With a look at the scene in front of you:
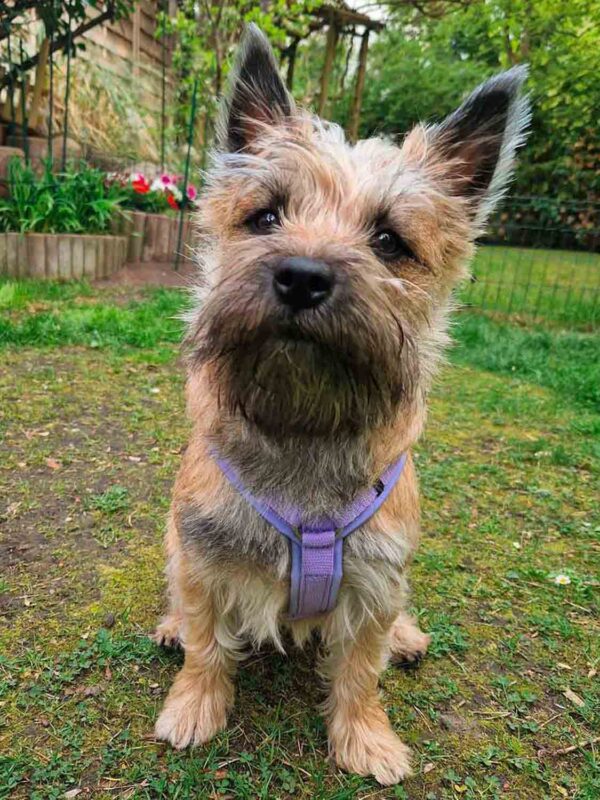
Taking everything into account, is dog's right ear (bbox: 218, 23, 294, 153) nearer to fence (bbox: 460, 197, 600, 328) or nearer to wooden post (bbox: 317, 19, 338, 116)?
fence (bbox: 460, 197, 600, 328)

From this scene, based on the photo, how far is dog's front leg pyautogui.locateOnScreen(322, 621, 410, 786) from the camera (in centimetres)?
218

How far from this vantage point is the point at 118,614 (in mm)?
2707

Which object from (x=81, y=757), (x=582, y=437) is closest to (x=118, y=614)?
(x=81, y=757)

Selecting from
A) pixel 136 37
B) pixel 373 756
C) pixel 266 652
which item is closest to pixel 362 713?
pixel 373 756

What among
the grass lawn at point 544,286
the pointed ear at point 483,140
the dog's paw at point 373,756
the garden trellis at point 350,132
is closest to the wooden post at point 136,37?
the garden trellis at point 350,132

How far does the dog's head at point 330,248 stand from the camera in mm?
1570

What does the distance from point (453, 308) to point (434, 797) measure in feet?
5.63

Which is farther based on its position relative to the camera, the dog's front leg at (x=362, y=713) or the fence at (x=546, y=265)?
the fence at (x=546, y=265)

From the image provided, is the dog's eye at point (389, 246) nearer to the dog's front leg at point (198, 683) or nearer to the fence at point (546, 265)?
the dog's front leg at point (198, 683)

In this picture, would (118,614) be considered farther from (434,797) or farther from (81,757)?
(434,797)

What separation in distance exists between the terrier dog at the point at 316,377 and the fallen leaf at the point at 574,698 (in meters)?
0.78

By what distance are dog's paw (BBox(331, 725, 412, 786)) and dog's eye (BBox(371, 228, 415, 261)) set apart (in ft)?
5.52

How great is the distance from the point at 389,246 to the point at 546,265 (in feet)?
26.6

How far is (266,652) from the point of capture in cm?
264
